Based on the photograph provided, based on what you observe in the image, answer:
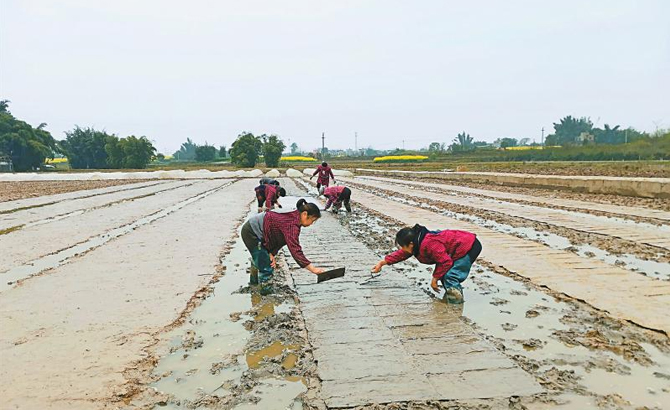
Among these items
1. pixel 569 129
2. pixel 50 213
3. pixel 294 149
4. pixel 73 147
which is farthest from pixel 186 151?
pixel 50 213

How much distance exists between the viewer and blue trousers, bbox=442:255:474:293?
16.0 ft

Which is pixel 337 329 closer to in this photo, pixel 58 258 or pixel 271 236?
pixel 271 236

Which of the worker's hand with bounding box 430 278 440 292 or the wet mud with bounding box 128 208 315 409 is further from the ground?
the worker's hand with bounding box 430 278 440 292

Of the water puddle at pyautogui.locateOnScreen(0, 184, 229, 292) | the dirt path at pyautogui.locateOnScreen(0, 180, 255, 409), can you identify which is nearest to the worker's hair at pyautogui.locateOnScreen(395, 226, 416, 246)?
the dirt path at pyautogui.locateOnScreen(0, 180, 255, 409)

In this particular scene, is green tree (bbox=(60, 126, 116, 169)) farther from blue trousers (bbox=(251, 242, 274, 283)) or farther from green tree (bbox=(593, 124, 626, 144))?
green tree (bbox=(593, 124, 626, 144))

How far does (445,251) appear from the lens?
493 centimetres

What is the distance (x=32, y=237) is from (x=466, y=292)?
8.86 m

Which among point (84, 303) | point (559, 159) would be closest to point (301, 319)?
point (84, 303)

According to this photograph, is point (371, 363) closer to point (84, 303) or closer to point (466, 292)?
point (466, 292)

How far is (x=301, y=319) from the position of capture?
14.6ft

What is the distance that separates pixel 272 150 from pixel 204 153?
97.1 feet

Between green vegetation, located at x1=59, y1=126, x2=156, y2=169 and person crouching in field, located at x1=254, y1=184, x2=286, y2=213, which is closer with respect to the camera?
person crouching in field, located at x1=254, y1=184, x2=286, y2=213

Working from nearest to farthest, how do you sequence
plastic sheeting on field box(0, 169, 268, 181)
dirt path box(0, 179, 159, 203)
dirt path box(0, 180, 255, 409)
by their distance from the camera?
1. dirt path box(0, 180, 255, 409)
2. dirt path box(0, 179, 159, 203)
3. plastic sheeting on field box(0, 169, 268, 181)

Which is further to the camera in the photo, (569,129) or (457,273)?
(569,129)
